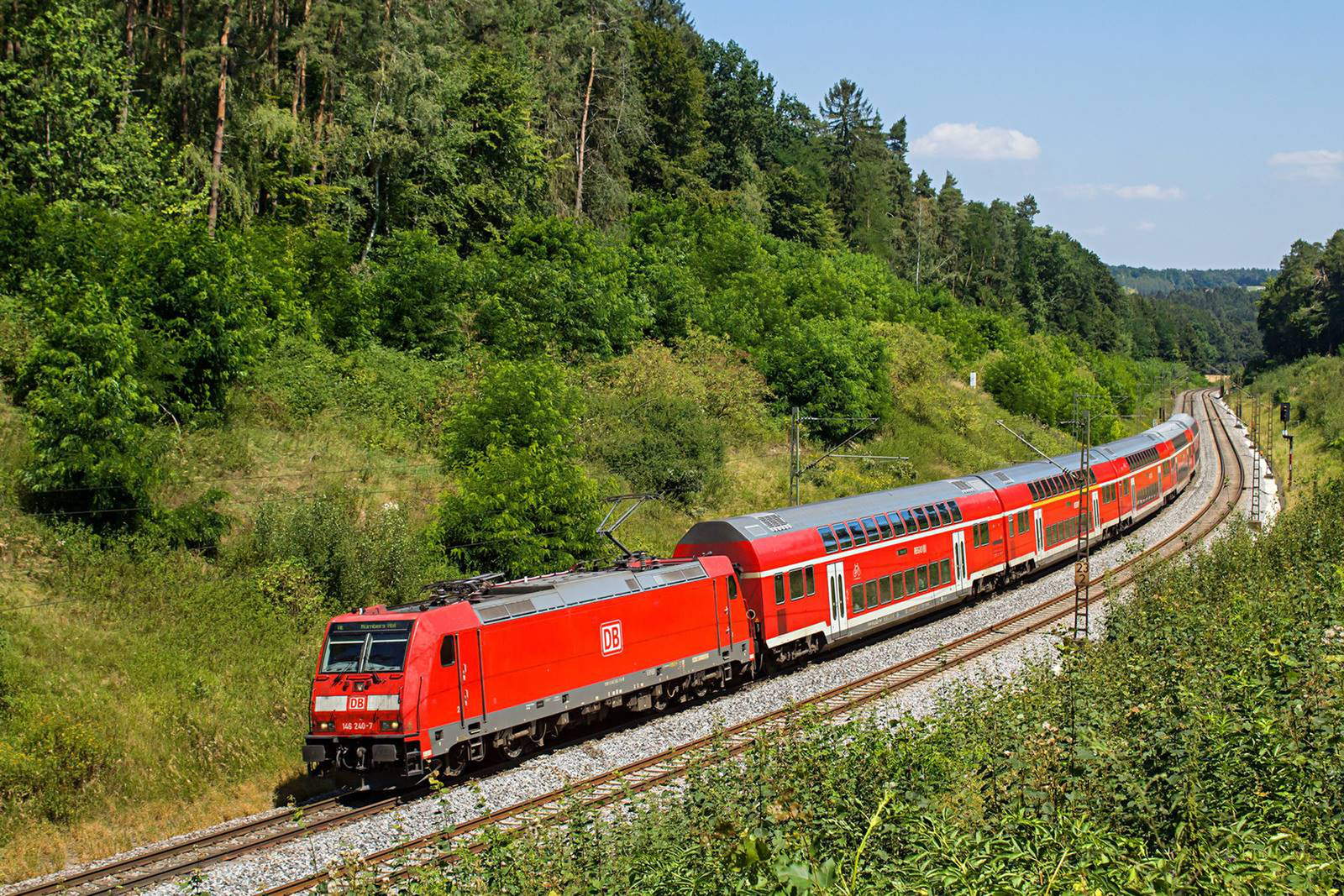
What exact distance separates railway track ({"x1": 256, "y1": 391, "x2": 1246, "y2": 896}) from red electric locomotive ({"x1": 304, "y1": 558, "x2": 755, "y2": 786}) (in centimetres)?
196

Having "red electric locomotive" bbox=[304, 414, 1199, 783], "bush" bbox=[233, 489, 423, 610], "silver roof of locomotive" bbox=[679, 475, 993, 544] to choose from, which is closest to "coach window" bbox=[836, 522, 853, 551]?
"red electric locomotive" bbox=[304, 414, 1199, 783]

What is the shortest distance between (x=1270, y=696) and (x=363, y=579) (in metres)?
20.2

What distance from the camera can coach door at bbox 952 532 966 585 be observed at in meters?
35.4

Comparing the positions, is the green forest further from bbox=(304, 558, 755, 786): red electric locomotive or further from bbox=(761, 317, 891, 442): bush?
bbox=(304, 558, 755, 786): red electric locomotive

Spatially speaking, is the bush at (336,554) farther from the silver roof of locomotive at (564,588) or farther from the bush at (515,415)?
the silver roof of locomotive at (564,588)

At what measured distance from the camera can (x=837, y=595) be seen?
2995 cm

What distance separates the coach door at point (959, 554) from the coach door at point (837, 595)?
6.65 m

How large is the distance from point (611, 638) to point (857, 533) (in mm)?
10224

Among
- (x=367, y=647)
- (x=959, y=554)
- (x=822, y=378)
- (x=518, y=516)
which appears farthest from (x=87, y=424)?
(x=822, y=378)

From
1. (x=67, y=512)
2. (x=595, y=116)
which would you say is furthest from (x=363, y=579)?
(x=595, y=116)

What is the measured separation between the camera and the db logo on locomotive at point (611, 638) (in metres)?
22.8

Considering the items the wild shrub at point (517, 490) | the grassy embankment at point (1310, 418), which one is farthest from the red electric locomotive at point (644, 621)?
the grassy embankment at point (1310, 418)

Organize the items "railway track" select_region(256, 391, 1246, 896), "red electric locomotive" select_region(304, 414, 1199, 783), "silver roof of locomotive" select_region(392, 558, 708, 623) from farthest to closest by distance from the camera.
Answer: "silver roof of locomotive" select_region(392, 558, 708, 623) → "red electric locomotive" select_region(304, 414, 1199, 783) → "railway track" select_region(256, 391, 1246, 896)

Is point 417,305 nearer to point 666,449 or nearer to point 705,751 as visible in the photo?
point 666,449
